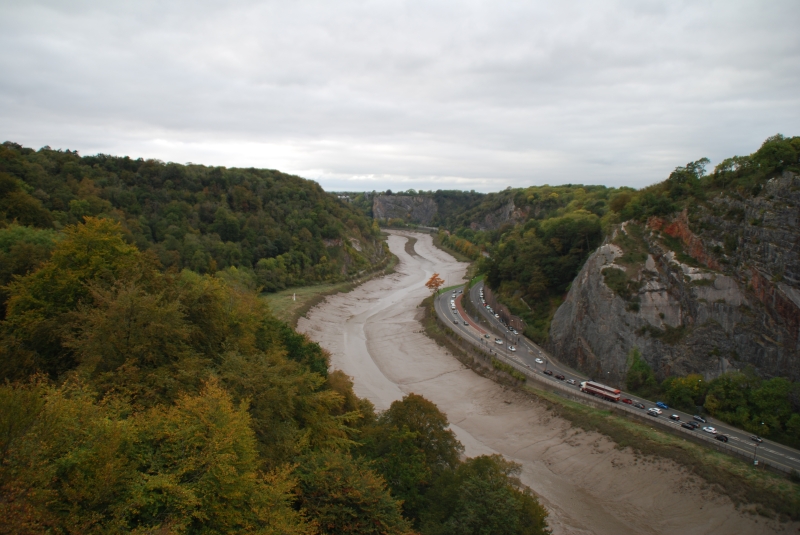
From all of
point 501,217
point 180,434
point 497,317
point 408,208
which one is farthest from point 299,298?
point 408,208

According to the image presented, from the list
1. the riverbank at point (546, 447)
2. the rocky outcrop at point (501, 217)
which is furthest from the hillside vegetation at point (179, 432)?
the rocky outcrop at point (501, 217)

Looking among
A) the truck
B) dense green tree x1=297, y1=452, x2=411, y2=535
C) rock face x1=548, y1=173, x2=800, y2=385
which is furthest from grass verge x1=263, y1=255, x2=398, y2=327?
dense green tree x1=297, y1=452, x2=411, y2=535

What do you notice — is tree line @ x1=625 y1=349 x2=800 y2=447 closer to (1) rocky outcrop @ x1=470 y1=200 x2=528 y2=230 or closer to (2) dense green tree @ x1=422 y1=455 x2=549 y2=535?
(2) dense green tree @ x1=422 y1=455 x2=549 y2=535

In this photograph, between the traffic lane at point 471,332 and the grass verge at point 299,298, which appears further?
the grass verge at point 299,298

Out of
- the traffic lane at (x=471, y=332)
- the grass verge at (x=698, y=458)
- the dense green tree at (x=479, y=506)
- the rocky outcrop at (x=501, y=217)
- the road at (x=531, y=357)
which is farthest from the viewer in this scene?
the rocky outcrop at (x=501, y=217)

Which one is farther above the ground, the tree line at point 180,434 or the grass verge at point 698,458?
the tree line at point 180,434

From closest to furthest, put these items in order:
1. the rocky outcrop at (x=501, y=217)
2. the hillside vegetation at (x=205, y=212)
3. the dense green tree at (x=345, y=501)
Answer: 1. the dense green tree at (x=345, y=501)
2. the hillside vegetation at (x=205, y=212)
3. the rocky outcrop at (x=501, y=217)

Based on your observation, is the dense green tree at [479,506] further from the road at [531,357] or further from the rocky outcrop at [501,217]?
the rocky outcrop at [501,217]
